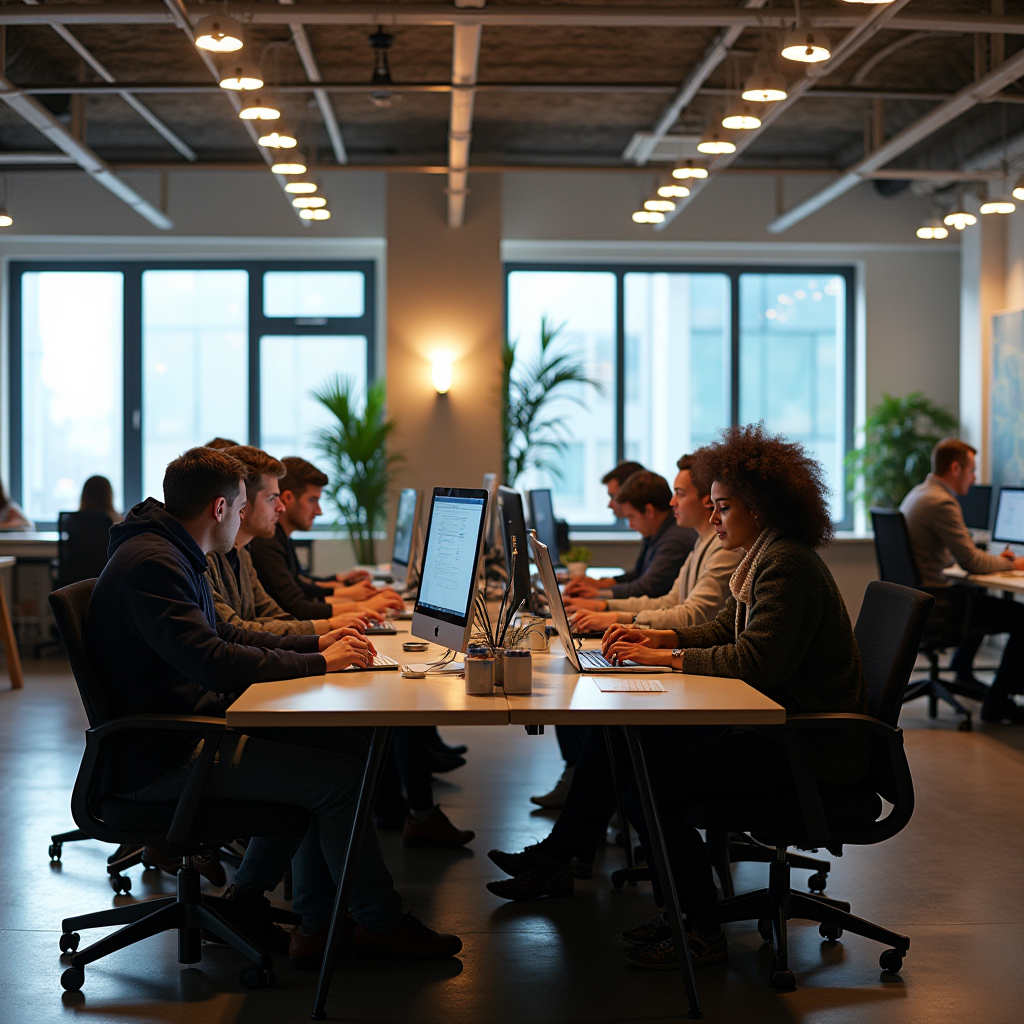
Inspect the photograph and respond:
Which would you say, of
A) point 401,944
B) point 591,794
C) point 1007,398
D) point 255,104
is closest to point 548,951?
point 401,944

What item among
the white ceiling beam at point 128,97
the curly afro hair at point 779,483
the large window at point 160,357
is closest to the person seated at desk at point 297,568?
the curly afro hair at point 779,483

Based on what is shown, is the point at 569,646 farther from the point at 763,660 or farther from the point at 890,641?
the point at 890,641

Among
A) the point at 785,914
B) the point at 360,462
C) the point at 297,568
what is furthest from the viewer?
the point at 360,462

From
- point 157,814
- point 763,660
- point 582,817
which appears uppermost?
point 763,660

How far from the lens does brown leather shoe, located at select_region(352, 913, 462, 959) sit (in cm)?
296

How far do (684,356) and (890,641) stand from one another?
24.6 ft

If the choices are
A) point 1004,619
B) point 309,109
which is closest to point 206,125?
point 309,109

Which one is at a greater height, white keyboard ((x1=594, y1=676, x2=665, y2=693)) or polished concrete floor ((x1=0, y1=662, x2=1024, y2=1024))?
→ white keyboard ((x1=594, y1=676, x2=665, y2=693))

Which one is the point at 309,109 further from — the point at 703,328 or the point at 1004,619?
the point at 1004,619

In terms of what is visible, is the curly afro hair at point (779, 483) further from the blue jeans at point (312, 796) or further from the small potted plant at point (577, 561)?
the small potted plant at point (577, 561)

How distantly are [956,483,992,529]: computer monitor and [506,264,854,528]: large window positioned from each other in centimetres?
213

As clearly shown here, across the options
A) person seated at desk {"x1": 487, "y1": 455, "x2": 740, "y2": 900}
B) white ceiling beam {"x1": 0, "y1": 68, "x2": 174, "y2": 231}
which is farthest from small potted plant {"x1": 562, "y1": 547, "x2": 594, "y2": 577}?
white ceiling beam {"x1": 0, "y1": 68, "x2": 174, "y2": 231}

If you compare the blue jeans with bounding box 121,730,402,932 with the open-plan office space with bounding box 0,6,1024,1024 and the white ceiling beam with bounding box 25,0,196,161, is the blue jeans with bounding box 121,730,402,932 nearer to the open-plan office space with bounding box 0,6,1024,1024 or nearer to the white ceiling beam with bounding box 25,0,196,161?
the open-plan office space with bounding box 0,6,1024,1024

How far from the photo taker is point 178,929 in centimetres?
292
